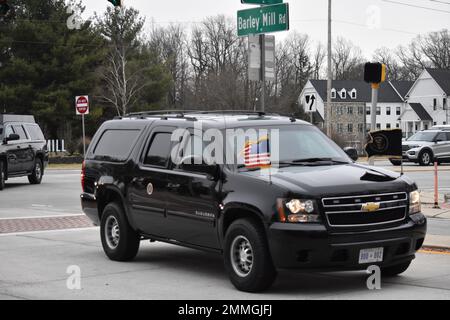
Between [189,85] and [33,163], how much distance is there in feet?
240

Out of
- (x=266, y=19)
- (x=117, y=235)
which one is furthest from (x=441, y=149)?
(x=117, y=235)

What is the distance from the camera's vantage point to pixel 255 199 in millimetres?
8367

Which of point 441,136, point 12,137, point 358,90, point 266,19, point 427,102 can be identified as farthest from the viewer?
point 358,90

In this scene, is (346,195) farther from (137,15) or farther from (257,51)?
(137,15)

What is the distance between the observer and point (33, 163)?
26.0 m

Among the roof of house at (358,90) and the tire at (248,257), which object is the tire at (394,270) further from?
the roof of house at (358,90)

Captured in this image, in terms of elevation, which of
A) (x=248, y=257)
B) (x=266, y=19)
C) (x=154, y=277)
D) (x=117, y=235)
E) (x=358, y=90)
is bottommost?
(x=154, y=277)

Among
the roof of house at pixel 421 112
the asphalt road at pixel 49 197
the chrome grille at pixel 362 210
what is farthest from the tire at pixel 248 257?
the roof of house at pixel 421 112

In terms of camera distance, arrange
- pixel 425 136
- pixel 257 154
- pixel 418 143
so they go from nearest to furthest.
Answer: pixel 257 154 → pixel 418 143 → pixel 425 136

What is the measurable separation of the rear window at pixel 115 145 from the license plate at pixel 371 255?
3.83 metres

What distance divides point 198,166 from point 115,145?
2291 millimetres

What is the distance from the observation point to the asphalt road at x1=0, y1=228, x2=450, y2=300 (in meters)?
8.39

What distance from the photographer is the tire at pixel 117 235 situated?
10.7 metres

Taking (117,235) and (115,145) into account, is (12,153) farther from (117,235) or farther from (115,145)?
(117,235)
